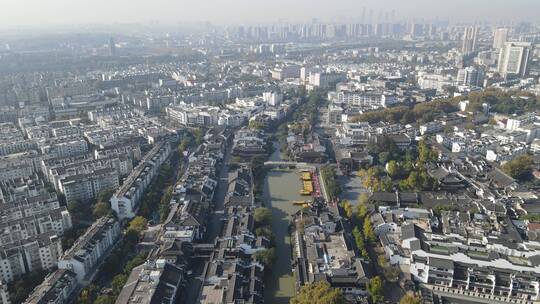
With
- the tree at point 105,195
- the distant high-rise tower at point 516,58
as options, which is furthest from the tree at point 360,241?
the distant high-rise tower at point 516,58

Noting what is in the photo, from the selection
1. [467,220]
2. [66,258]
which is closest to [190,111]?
[66,258]

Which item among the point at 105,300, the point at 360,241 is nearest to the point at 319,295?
the point at 360,241

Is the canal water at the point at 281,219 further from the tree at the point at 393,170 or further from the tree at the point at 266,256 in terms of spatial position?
the tree at the point at 393,170

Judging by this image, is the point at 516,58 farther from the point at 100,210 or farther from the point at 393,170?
the point at 100,210

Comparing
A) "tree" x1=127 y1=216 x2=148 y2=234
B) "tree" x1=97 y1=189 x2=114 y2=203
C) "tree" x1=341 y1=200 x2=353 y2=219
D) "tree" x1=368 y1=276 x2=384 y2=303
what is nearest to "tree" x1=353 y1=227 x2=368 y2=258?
"tree" x1=341 y1=200 x2=353 y2=219

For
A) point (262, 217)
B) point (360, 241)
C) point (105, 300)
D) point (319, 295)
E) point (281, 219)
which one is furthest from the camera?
point (281, 219)
